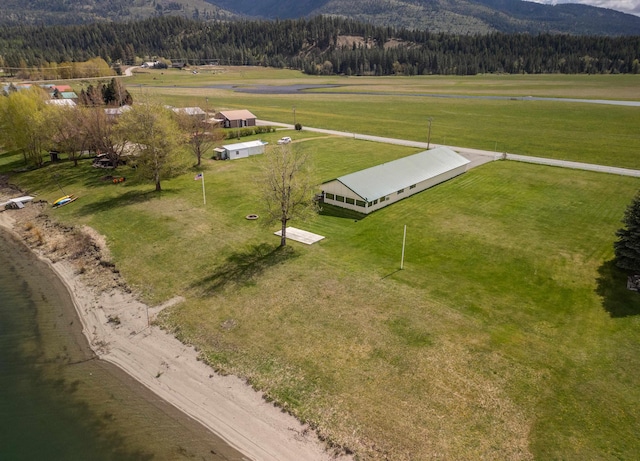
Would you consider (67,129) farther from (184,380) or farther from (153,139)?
(184,380)

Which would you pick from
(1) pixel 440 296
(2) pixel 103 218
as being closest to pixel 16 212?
(2) pixel 103 218

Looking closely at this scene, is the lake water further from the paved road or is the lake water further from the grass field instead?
the paved road

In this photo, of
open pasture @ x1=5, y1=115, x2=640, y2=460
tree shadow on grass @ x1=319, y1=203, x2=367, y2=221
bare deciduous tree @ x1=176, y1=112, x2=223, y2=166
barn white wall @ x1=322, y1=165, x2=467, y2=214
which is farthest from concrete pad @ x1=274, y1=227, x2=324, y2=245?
bare deciduous tree @ x1=176, y1=112, x2=223, y2=166

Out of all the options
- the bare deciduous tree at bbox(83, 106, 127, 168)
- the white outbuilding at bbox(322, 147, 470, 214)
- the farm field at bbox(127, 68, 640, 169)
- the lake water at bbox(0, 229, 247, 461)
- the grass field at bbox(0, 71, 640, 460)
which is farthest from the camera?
the farm field at bbox(127, 68, 640, 169)

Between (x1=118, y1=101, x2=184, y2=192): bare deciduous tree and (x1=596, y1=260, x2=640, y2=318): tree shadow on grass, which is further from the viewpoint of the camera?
(x1=118, y1=101, x2=184, y2=192): bare deciduous tree

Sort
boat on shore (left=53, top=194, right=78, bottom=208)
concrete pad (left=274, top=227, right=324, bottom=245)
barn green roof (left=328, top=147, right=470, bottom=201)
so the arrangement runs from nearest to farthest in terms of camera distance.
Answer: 1. concrete pad (left=274, top=227, right=324, bottom=245)
2. barn green roof (left=328, top=147, right=470, bottom=201)
3. boat on shore (left=53, top=194, right=78, bottom=208)

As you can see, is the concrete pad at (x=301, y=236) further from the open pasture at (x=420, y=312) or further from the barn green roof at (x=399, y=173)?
the barn green roof at (x=399, y=173)
